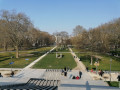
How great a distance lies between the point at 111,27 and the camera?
41.5m

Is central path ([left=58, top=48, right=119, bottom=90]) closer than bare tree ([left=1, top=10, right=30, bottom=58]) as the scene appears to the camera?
Yes

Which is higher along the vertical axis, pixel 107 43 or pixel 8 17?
pixel 8 17

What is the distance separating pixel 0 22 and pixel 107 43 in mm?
33103

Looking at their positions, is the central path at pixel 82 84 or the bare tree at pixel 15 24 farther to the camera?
the bare tree at pixel 15 24

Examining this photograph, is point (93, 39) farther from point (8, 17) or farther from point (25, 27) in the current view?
point (8, 17)

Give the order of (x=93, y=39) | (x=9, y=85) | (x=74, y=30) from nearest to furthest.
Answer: (x=9, y=85), (x=93, y=39), (x=74, y=30)

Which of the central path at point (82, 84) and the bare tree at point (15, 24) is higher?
the bare tree at point (15, 24)

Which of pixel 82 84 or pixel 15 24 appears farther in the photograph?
pixel 15 24

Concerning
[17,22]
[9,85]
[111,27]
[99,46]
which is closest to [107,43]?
[99,46]

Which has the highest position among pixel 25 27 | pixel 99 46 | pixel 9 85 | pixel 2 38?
pixel 25 27

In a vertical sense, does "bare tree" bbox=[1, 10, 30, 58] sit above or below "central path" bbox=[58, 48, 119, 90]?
Answer: above

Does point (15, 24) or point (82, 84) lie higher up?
point (15, 24)

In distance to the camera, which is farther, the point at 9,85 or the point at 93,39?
the point at 93,39

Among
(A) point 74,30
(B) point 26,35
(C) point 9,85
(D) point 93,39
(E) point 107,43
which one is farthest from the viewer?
(A) point 74,30
